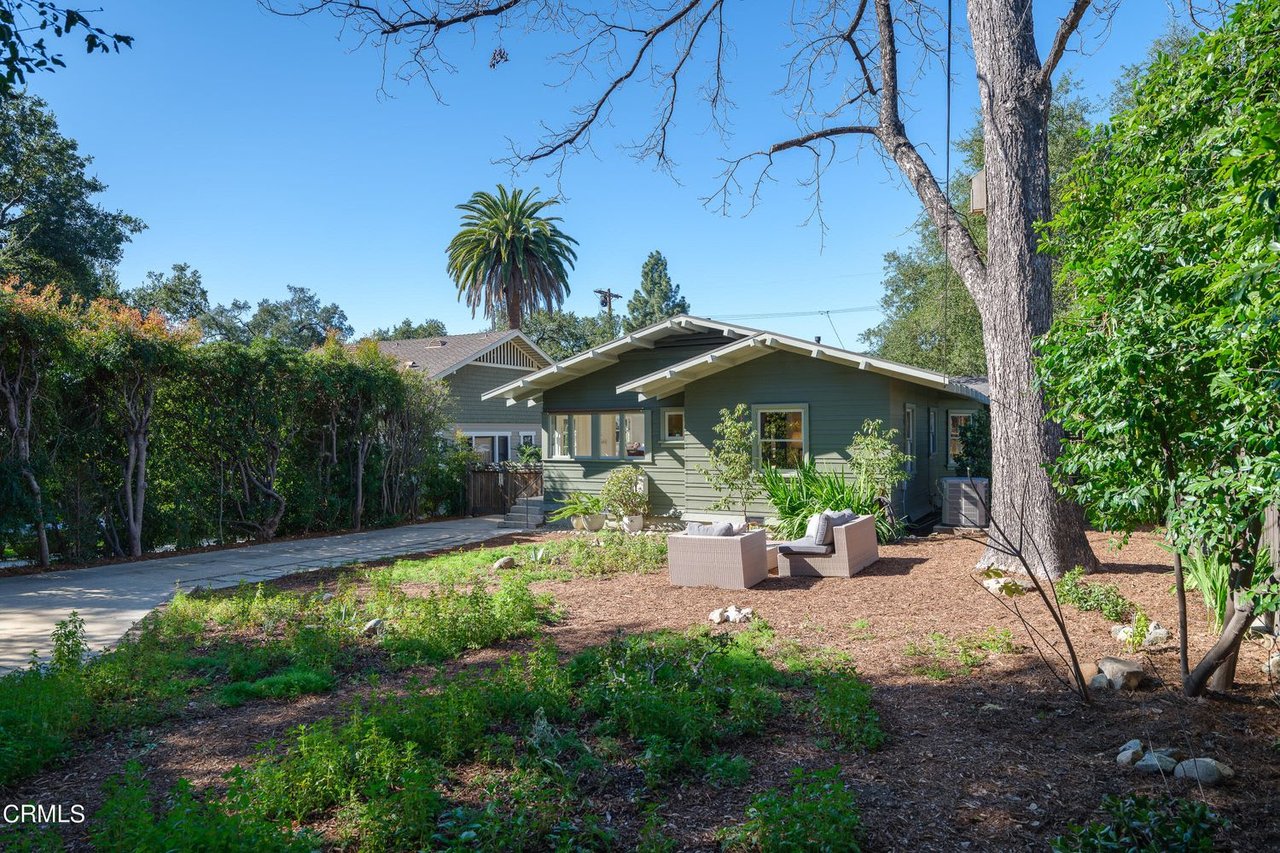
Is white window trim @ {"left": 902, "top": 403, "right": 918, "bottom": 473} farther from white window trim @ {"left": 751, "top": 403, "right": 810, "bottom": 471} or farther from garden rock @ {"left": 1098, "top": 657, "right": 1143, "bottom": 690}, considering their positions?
garden rock @ {"left": 1098, "top": 657, "right": 1143, "bottom": 690}

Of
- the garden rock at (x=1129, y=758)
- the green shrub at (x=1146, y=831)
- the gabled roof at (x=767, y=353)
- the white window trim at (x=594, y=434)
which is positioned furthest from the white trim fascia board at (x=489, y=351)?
the green shrub at (x=1146, y=831)

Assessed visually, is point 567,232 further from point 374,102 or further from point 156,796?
point 156,796

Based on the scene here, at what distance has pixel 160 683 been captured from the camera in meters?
5.11

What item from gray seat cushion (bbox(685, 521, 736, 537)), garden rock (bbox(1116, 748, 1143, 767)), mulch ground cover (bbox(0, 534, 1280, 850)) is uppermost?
gray seat cushion (bbox(685, 521, 736, 537))

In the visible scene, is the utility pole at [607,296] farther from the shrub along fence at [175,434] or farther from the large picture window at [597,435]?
the shrub along fence at [175,434]

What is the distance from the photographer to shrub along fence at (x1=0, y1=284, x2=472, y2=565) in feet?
33.9

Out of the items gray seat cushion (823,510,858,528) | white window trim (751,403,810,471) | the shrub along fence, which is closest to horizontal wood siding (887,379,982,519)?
white window trim (751,403,810,471)

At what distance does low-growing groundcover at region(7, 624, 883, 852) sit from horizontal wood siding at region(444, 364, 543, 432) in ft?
61.3

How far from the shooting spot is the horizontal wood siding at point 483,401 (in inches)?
942

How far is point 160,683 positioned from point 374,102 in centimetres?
746

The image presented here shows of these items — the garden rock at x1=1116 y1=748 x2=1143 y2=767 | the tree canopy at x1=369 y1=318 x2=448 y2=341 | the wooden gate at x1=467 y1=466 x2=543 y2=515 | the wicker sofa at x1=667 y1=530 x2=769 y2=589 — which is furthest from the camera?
the tree canopy at x1=369 y1=318 x2=448 y2=341

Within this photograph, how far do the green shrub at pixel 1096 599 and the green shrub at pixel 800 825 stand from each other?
4543 mm

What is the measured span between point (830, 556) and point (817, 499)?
3.31m

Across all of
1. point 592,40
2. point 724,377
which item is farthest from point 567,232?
point 592,40
